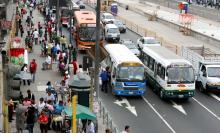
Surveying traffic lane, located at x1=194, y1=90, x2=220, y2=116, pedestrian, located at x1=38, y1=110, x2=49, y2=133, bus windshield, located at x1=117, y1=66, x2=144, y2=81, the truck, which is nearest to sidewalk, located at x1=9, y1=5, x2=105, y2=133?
pedestrian, located at x1=38, y1=110, x2=49, y2=133

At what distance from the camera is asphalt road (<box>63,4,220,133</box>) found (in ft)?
80.0

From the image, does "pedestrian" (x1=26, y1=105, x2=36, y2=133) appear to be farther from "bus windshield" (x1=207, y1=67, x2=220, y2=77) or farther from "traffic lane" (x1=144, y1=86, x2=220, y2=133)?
"bus windshield" (x1=207, y1=67, x2=220, y2=77)

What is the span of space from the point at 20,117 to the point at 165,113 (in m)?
9.32

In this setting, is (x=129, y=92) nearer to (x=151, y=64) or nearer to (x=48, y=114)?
(x=151, y=64)

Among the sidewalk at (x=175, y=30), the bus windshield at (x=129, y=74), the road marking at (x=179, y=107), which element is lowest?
the sidewalk at (x=175, y=30)

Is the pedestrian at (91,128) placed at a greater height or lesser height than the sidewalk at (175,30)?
greater

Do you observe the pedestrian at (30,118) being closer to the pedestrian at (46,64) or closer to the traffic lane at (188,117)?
the traffic lane at (188,117)

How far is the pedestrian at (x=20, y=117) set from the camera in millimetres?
19562

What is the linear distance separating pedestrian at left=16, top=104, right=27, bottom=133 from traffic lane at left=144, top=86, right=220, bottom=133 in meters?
7.31

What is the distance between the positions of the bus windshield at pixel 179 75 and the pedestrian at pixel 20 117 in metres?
10.6

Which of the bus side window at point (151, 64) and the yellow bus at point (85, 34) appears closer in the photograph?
the bus side window at point (151, 64)

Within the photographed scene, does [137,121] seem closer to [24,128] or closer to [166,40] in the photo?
[24,128]

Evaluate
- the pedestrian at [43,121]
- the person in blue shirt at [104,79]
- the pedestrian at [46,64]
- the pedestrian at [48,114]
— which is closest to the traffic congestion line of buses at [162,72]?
the person in blue shirt at [104,79]

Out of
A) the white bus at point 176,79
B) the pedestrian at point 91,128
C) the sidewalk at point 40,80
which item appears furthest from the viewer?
the white bus at point 176,79
